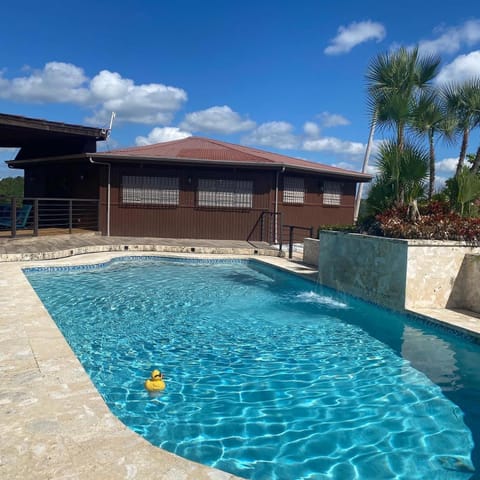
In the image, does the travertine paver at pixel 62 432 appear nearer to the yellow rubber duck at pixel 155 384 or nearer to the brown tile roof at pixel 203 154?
the yellow rubber duck at pixel 155 384

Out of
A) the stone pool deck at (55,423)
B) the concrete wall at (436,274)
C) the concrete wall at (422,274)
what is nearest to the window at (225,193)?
the concrete wall at (422,274)

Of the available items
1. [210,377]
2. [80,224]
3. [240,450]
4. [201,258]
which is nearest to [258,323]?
[210,377]

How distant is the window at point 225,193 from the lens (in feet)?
54.9

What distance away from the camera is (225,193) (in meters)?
16.8

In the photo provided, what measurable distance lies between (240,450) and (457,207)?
→ 7.58 metres

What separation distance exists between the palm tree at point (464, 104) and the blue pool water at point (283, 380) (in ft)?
Result: 25.0

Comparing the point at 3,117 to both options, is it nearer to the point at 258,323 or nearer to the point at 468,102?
the point at 258,323

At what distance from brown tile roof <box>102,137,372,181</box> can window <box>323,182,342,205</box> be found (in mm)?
671

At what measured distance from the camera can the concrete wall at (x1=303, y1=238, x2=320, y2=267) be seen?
12.6m

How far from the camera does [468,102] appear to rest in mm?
13273

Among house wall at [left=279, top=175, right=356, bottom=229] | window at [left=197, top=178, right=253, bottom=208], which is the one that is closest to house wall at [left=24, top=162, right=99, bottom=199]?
window at [left=197, top=178, right=253, bottom=208]

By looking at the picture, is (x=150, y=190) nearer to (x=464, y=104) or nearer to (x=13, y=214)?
(x=13, y=214)

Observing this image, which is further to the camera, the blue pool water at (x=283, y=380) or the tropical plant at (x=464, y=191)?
the tropical plant at (x=464, y=191)

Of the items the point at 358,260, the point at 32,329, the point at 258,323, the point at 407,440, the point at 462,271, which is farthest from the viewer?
the point at 358,260
